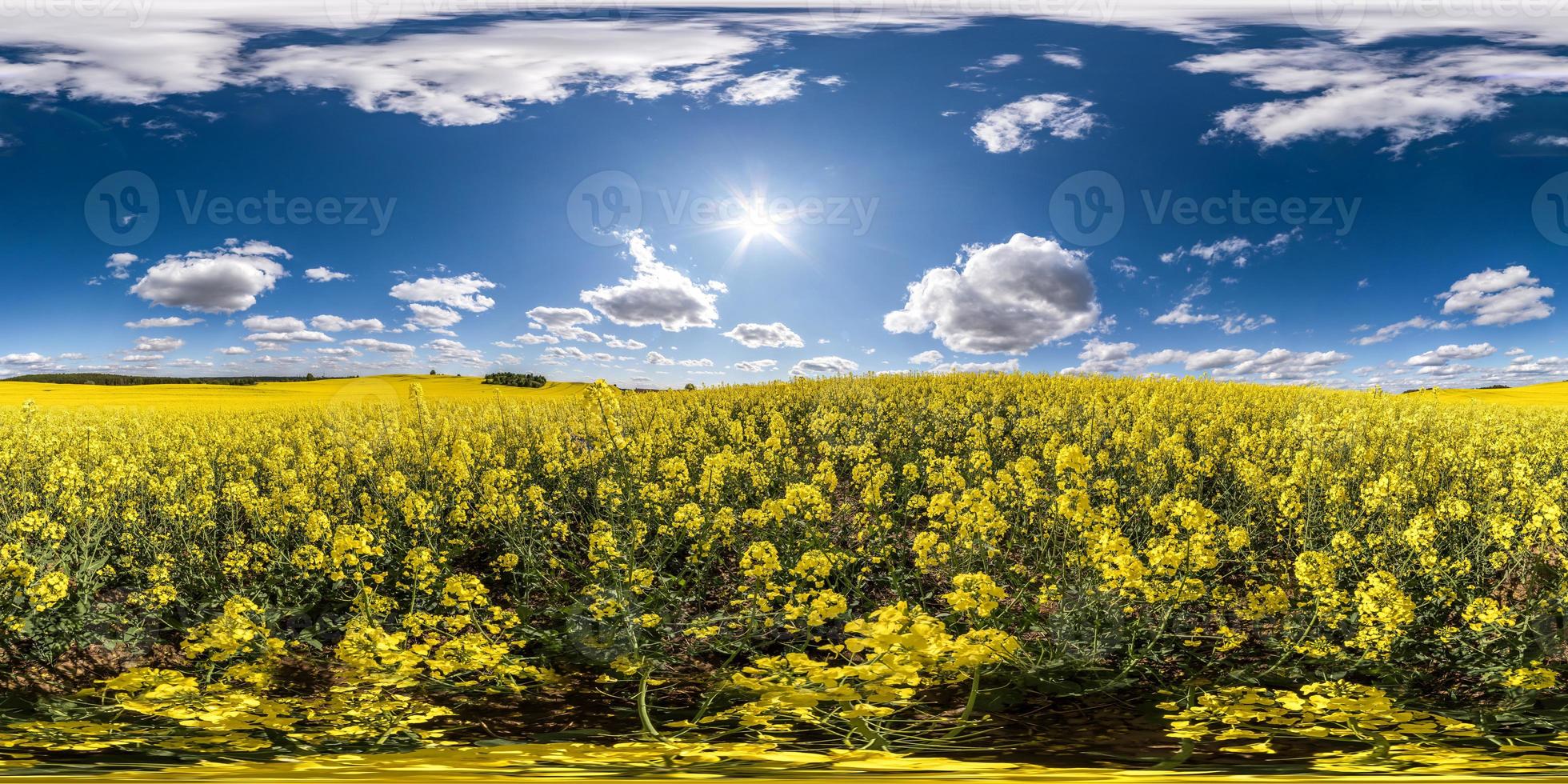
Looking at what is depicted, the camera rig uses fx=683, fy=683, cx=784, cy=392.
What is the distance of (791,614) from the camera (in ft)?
12.5

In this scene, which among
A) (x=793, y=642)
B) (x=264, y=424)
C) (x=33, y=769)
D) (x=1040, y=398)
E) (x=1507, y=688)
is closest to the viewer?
(x=33, y=769)

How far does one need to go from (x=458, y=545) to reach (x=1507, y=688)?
7149 millimetres

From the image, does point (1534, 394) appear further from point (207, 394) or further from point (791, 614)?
point (207, 394)

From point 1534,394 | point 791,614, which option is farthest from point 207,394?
point 1534,394

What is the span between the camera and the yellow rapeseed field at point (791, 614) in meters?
2.81

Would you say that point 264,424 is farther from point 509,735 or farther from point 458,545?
point 509,735

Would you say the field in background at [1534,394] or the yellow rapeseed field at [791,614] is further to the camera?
the field in background at [1534,394]

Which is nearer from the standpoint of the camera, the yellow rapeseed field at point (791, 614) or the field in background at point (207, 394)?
the yellow rapeseed field at point (791, 614)

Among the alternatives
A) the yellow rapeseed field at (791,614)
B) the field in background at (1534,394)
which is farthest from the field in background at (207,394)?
the field in background at (1534,394)

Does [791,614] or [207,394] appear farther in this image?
[207,394]

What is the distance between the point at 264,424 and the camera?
494 inches

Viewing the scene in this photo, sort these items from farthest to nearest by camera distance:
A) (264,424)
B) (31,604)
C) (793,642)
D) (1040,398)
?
(1040,398) < (264,424) < (31,604) < (793,642)

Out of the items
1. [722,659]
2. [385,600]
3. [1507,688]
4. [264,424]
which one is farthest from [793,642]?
[264,424]

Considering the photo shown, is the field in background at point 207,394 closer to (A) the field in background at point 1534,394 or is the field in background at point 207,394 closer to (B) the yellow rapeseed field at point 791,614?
(B) the yellow rapeseed field at point 791,614
